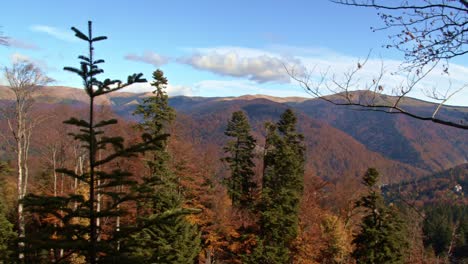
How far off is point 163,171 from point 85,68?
1813 cm

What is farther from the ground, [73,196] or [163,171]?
[73,196]

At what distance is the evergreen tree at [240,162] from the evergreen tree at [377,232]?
12.1m

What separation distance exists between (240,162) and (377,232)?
15488 mm

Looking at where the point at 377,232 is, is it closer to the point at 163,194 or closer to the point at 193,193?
the point at 163,194

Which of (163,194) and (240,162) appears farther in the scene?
(240,162)

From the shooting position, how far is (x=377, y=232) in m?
20.8

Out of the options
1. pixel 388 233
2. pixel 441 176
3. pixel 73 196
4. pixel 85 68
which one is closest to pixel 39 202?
pixel 73 196

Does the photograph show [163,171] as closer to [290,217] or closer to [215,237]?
[215,237]

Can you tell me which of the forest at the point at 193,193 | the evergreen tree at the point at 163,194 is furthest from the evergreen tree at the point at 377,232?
the evergreen tree at the point at 163,194

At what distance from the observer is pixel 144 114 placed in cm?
2320

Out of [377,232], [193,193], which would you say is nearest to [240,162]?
[193,193]

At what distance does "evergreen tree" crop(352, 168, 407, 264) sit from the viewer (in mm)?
20797

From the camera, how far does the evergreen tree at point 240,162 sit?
108ft

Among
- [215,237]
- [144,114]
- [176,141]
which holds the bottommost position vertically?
[215,237]
